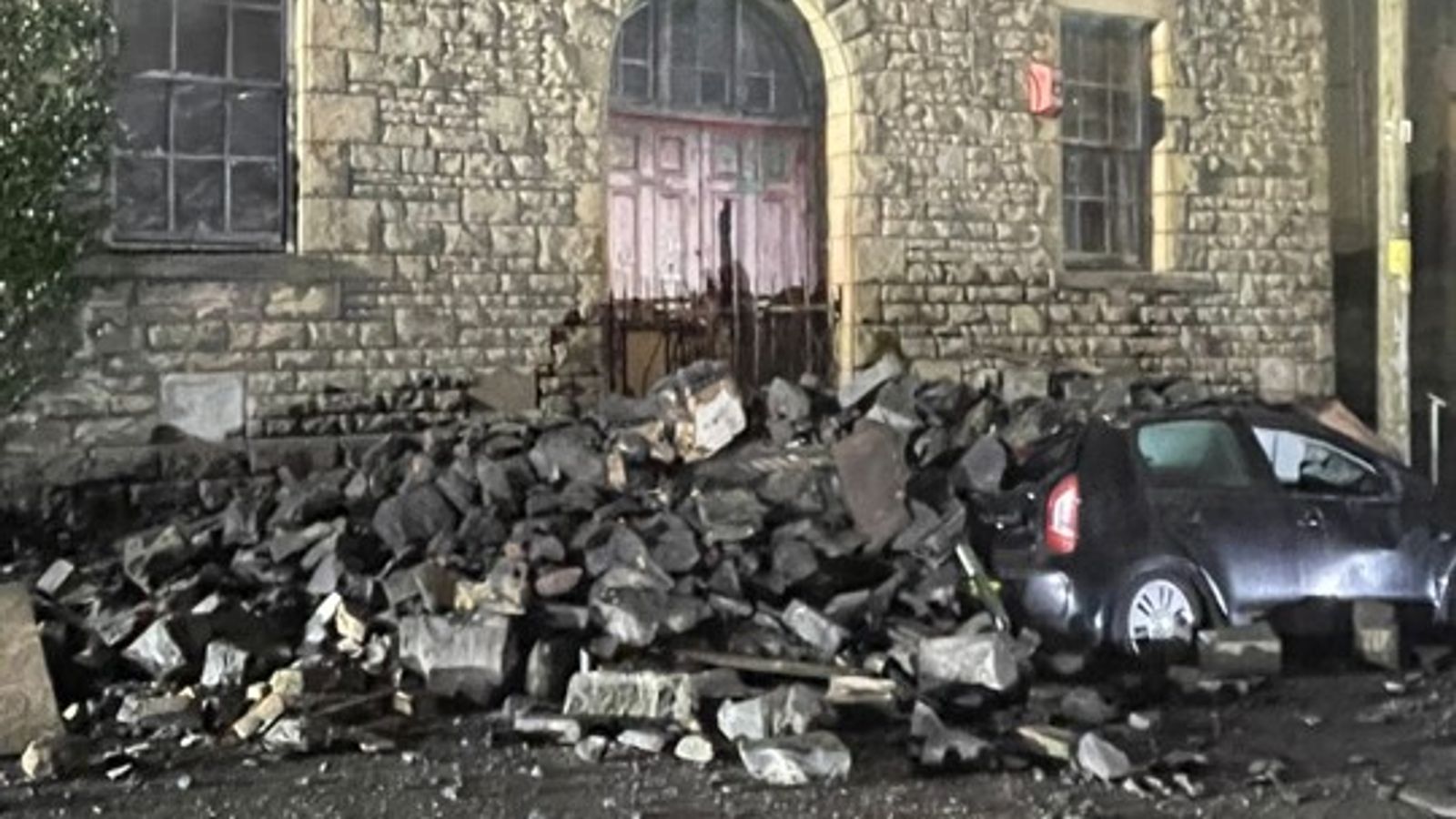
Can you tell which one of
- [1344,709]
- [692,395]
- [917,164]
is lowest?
[1344,709]

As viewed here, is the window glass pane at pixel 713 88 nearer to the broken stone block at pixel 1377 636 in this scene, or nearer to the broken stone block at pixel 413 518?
the broken stone block at pixel 413 518

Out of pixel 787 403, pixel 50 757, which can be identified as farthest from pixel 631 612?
pixel 787 403

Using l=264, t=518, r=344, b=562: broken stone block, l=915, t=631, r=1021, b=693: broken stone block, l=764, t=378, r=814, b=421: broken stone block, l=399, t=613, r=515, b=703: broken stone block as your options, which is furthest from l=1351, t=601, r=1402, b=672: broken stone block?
l=264, t=518, r=344, b=562: broken stone block

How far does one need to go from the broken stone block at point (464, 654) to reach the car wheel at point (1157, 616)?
3.32m

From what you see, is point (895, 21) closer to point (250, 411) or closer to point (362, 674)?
point (250, 411)

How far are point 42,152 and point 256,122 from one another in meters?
2.27

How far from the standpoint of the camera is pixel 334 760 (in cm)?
734

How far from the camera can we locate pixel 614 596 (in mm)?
8805

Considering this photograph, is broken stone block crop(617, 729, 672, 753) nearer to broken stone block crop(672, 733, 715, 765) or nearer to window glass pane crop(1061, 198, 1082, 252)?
broken stone block crop(672, 733, 715, 765)

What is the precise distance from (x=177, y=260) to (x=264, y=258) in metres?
0.58

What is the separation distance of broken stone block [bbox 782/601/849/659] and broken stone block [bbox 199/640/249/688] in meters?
2.77

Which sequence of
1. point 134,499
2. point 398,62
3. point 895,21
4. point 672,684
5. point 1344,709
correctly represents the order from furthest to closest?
point 895,21 → point 398,62 → point 134,499 → point 1344,709 → point 672,684

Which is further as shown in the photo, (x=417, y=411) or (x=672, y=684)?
(x=417, y=411)

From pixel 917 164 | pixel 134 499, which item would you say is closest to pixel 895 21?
pixel 917 164
